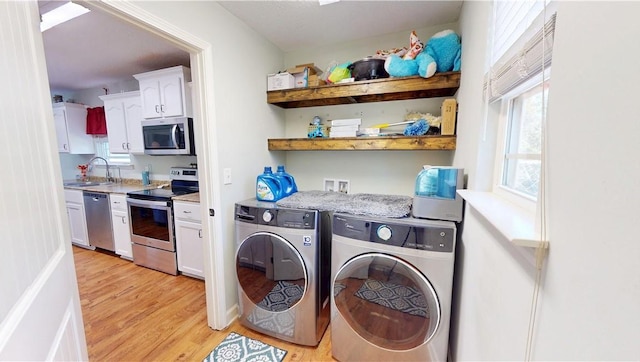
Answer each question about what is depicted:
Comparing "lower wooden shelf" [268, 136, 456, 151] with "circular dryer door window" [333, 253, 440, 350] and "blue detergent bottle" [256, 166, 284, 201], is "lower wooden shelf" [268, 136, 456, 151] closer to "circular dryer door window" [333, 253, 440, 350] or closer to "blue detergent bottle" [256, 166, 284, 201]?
"blue detergent bottle" [256, 166, 284, 201]

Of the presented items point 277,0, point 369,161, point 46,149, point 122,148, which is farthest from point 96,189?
point 369,161

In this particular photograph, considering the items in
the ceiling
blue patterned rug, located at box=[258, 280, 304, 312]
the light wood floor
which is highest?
the ceiling

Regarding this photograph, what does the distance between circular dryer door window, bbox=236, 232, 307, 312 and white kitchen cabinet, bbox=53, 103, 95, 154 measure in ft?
12.8

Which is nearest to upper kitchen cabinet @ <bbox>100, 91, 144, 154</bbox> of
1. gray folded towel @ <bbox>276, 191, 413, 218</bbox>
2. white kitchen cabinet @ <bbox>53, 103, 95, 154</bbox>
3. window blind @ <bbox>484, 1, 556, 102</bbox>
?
white kitchen cabinet @ <bbox>53, 103, 95, 154</bbox>

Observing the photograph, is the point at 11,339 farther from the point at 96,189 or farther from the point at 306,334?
the point at 96,189

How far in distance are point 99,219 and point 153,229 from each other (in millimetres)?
1069

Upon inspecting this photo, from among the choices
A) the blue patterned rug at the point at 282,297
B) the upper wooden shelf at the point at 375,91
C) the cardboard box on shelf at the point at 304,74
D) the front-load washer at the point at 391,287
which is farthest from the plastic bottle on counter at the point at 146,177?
the front-load washer at the point at 391,287

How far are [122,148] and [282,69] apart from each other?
2476 millimetres

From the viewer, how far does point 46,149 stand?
746mm

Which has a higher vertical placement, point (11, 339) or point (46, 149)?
point (46, 149)

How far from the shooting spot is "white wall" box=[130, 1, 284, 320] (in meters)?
1.50

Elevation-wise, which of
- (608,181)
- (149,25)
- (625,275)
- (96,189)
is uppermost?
(149,25)

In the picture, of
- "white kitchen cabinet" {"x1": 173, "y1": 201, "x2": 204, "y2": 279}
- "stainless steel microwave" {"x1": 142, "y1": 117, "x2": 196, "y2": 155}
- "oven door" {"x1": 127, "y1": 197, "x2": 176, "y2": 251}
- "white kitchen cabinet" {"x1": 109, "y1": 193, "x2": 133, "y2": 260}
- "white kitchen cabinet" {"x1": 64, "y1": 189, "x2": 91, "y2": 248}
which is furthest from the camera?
"white kitchen cabinet" {"x1": 64, "y1": 189, "x2": 91, "y2": 248}

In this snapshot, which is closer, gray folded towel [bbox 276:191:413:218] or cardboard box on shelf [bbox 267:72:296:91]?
gray folded towel [bbox 276:191:413:218]
